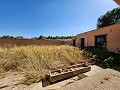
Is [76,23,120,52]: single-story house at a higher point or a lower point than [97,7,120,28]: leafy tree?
lower

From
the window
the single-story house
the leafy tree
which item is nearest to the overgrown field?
the single-story house

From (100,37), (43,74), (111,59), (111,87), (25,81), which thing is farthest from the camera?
(100,37)

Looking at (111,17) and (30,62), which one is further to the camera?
(111,17)

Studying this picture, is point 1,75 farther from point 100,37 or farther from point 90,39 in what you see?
point 90,39

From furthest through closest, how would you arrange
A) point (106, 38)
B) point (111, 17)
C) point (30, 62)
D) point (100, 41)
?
point (111, 17), point (100, 41), point (106, 38), point (30, 62)

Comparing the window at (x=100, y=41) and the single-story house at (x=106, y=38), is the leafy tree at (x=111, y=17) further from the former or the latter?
the window at (x=100, y=41)

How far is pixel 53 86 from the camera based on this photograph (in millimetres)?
3816

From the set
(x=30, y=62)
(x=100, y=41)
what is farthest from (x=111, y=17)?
(x=30, y=62)

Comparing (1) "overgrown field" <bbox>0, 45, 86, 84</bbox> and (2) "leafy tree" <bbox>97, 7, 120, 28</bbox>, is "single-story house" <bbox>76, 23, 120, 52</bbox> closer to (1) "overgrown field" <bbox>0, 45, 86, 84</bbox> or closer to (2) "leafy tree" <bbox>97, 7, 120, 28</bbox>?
(1) "overgrown field" <bbox>0, 45, 86, 84</bbox>

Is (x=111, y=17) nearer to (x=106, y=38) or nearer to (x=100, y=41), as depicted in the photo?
(x=100, y=41)

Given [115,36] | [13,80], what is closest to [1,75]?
[13,80]

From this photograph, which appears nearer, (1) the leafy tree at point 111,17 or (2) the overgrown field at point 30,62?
(2) the overgrown field at point 30,62

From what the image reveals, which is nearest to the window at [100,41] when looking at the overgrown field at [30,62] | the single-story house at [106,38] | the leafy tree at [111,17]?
the single-story house at [106,38]

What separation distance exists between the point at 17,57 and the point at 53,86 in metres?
3.12
